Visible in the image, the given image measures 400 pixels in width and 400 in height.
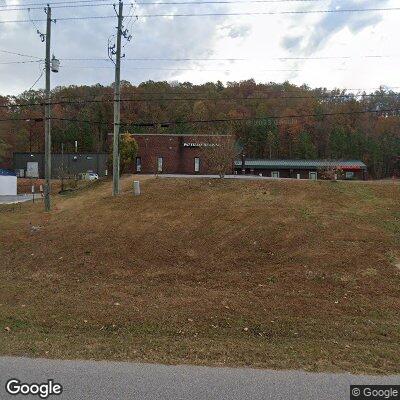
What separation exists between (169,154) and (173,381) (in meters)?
38.5

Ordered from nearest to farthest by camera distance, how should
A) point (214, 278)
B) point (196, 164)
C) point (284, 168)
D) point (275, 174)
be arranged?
point (214, 278)
point (196, 164)
point (275, 174)
point (284, 168)

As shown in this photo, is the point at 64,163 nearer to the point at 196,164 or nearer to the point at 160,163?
the point at 160,163

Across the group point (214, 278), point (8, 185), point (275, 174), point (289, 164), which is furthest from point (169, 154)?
point (214, 278)

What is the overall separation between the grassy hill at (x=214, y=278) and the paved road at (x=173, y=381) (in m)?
0.32

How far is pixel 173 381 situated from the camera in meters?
4.43

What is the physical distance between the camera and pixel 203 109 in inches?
1847

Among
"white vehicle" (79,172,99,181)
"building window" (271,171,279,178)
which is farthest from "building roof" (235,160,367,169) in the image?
"white vehicle" (79,172,99,181)

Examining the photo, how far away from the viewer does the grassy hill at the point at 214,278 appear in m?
5.74

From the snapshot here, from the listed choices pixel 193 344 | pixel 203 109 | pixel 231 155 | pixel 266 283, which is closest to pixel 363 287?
pixel 266 283

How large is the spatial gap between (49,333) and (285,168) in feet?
159

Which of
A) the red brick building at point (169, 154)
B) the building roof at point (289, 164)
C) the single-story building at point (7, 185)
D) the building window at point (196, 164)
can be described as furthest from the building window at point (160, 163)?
the single-story building at point (7, 185)

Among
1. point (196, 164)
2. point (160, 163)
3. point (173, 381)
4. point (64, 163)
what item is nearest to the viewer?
point (173, 381)

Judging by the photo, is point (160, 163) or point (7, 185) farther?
point (7, 185)

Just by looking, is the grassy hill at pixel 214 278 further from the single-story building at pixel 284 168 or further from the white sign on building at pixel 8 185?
the single-story building at pixel 284 168
